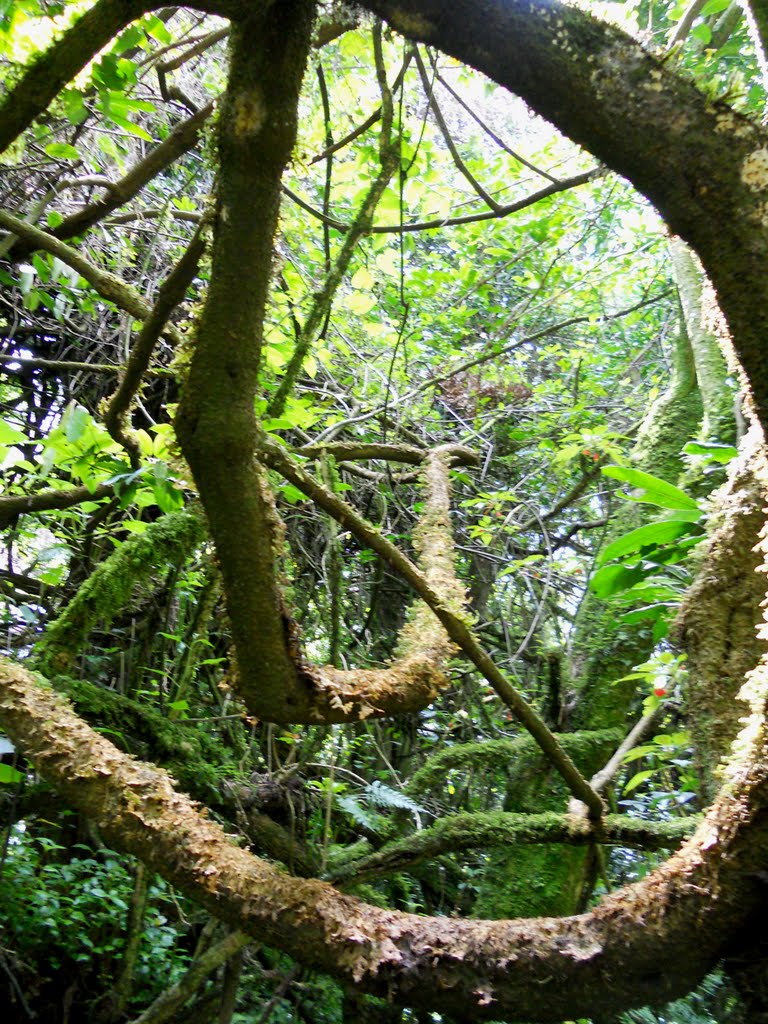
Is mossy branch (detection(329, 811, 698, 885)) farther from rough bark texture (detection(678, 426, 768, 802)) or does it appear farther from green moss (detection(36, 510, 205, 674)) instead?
green moss (detection(36, 510, 205, 674))

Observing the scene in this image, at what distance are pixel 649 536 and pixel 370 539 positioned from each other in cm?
65

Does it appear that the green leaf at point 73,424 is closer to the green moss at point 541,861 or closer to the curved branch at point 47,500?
the curved branch at point 47,500

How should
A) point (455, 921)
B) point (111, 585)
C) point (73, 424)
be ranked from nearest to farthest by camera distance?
point (455, 921) → point (73, 424) → point (111, 585)

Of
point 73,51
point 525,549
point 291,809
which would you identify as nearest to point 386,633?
point 525,549

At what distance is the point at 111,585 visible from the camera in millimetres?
1944

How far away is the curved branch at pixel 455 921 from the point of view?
0.93m

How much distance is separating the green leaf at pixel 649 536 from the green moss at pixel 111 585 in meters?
1.03

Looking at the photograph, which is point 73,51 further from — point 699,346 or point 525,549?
point 525,549

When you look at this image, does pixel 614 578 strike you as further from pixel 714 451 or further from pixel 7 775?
pixel 7 775

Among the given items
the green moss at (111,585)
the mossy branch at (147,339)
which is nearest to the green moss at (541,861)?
the green moss at (111,585)

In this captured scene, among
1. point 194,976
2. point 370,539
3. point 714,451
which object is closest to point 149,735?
point 194,976

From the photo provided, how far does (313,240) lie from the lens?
3.57 m

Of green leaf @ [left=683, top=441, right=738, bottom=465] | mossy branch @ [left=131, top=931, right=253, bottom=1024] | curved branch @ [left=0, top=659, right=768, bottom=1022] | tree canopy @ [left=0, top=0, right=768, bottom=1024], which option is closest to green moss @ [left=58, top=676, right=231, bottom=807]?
tree canopy @ [left=0, top=0, right=768, bottom=1024]

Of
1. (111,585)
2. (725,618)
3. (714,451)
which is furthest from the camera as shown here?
(111,585)
